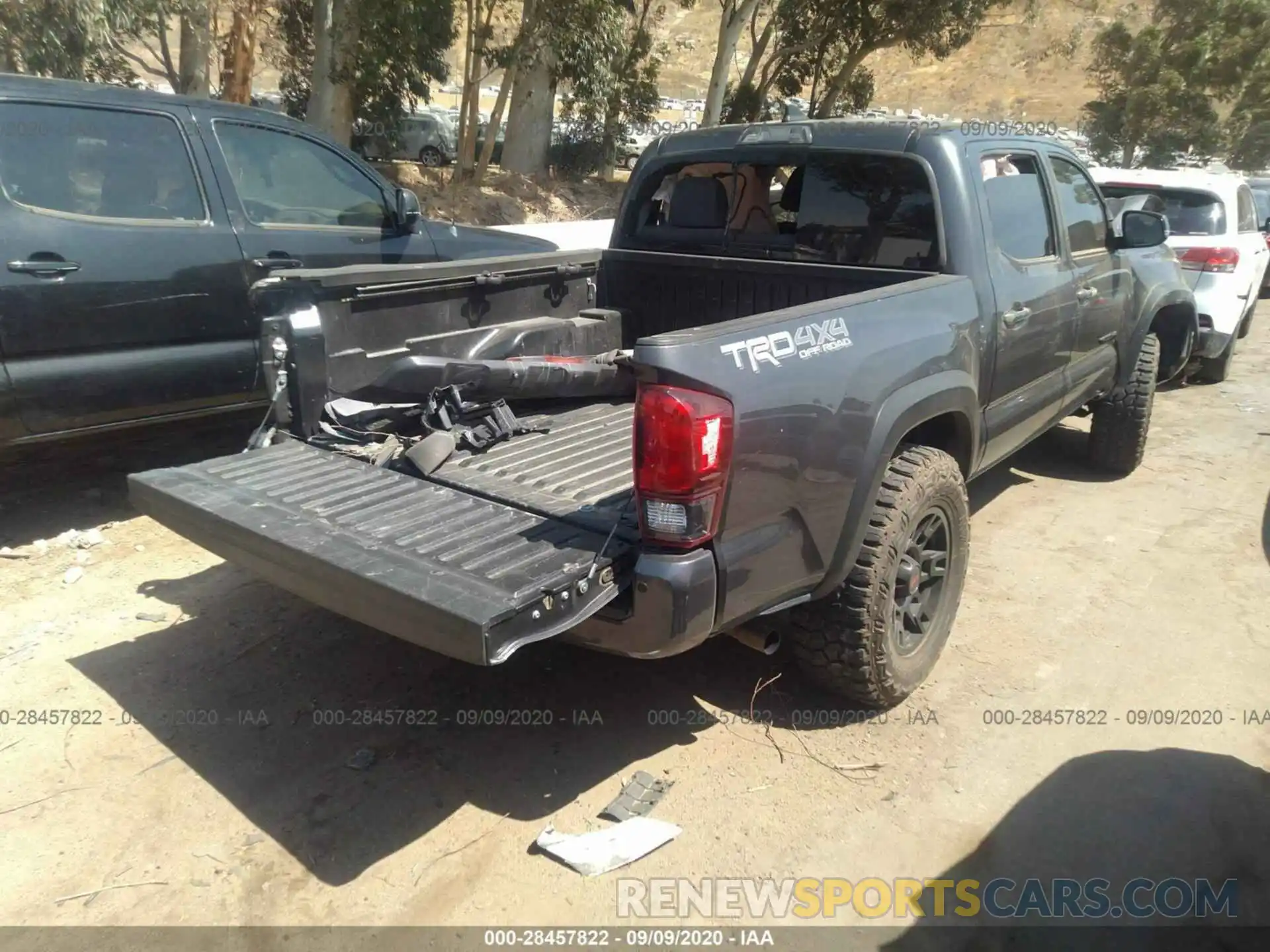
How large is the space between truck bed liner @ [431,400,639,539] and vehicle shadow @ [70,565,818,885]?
84 cm

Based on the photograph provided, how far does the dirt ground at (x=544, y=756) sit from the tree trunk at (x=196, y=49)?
35.2 ft

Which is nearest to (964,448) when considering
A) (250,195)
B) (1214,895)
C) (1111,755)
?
(1111,755)

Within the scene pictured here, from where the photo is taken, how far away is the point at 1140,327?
18.1 feet

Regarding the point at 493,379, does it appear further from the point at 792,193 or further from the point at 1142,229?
the point at 1142,229

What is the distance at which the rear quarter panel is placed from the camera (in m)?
2.55

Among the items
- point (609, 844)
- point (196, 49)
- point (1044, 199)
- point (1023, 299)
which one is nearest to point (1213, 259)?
point (1044, 199)

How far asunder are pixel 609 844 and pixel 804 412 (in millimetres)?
1365

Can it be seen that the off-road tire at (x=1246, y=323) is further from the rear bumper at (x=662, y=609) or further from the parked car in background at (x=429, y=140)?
the parked car in background at (x=429, y=140)

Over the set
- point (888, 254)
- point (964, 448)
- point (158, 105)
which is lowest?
point (964, 448)

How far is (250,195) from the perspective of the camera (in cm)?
521

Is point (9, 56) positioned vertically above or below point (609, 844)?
above

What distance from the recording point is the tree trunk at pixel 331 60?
15.4m

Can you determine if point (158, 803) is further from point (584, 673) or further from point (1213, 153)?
point (1213, 153)

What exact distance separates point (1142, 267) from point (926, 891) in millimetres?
4365
